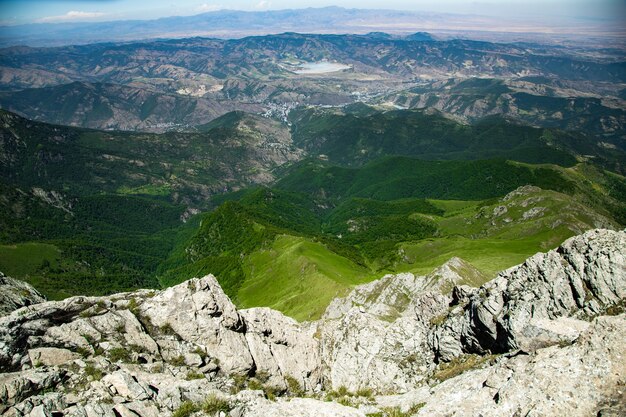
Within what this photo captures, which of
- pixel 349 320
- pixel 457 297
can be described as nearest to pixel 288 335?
pixel 349 320

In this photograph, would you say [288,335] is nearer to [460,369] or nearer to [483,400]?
[460,369]

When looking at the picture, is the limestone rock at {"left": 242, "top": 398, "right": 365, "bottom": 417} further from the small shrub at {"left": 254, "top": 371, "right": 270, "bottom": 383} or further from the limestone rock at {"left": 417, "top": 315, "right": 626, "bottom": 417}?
the small shrub at {"left": 254, "top": 371, "right": 270, "bottom": 383}

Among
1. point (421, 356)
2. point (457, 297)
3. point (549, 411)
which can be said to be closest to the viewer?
point (549, 411)

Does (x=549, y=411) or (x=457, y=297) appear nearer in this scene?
(x=549, y=411)

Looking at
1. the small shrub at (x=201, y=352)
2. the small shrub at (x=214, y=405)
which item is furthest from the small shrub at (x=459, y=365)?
the small shrub at (x=201, y=352)

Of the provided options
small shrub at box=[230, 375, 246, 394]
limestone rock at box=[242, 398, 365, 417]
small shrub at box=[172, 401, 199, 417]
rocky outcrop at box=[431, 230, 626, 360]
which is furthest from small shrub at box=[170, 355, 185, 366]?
rocky outcrop at box=[431, 230, 626, 360]
